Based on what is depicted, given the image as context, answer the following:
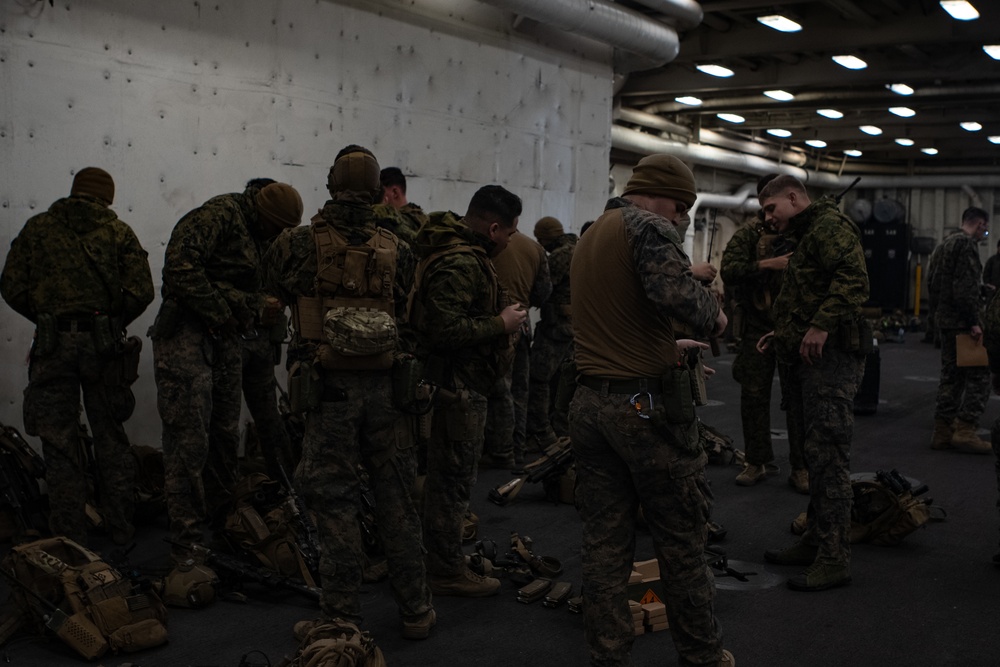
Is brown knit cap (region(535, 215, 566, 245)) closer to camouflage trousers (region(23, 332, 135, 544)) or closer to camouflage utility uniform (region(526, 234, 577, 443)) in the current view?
camouflage utility uniform (region(526, 234, 577, 443))

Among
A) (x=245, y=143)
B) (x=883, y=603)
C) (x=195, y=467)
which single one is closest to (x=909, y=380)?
(x=883, y=603)

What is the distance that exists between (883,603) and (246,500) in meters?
3.18

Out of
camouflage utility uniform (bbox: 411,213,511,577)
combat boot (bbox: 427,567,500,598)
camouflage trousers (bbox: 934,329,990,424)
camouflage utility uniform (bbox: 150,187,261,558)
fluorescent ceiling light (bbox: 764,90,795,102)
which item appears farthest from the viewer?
fluorescent ceiling light (bbox: 764,90,795,102)

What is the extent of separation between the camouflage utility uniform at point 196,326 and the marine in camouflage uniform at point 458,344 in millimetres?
1227

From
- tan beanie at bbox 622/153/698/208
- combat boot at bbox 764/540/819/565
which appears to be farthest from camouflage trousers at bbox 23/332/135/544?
combat boot at bbox 764/540/819/565

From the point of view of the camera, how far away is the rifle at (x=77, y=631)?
141 inches

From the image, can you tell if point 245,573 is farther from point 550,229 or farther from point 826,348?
point 550,229

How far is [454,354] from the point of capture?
4129mm

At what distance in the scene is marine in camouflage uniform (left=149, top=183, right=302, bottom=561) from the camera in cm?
454

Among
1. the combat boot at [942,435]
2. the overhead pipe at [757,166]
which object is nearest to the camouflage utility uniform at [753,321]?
the combat boot at [942,435]

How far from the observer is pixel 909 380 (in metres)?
12.0

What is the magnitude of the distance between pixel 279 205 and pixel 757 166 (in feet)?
49.3

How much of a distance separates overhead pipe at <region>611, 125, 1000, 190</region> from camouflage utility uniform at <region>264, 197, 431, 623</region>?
903 centimetres

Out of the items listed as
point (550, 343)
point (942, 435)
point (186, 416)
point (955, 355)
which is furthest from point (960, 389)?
point (186, 416)
